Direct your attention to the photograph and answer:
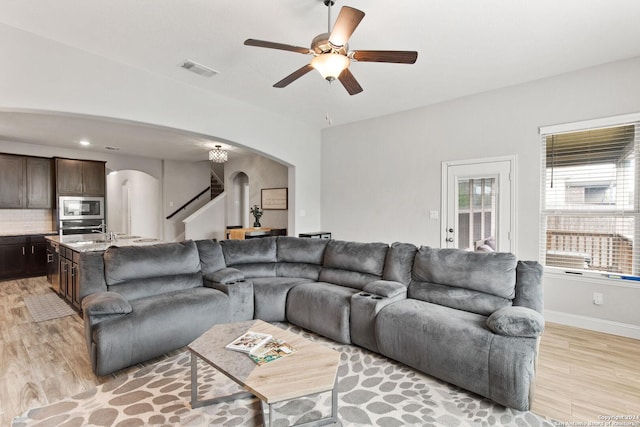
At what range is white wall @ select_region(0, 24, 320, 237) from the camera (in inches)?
115

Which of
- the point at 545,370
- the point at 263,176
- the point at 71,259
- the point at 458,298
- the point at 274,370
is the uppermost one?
the point at 263,176

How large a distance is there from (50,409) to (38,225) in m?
6.29

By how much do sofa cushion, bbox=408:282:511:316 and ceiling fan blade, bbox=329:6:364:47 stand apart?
2.26 meters

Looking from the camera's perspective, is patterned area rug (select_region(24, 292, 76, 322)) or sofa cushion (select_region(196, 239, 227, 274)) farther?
patterned area rug (select_region(24, 292, 76, 322))

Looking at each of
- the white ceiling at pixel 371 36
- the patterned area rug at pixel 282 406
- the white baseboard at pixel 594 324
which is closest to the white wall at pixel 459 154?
the white baseboard at pixel 594 324

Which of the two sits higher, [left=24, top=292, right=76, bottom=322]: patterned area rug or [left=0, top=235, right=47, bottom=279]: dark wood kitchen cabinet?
[left=0, top=235, right=47, bottom=279]: dark wood kitchen cabinet

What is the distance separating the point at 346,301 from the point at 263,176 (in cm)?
512

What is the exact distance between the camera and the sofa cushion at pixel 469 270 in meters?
2.74

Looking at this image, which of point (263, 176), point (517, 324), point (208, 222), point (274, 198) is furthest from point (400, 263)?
point (208, 222)

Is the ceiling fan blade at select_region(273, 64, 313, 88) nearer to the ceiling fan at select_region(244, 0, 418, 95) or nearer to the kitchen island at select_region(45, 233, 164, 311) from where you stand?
the ceiling fan at select_region(244, 0, 418, 95)

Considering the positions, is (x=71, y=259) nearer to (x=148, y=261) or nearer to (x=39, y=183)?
(x=148, y=261)

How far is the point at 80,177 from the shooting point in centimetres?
685

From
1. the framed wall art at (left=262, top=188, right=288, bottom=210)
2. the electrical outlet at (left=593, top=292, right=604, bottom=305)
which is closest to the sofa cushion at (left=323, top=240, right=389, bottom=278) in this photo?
the electrical outlet at (left=593, top=292, right=604, bottom=305)

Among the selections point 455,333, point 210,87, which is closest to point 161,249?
point 210,87
